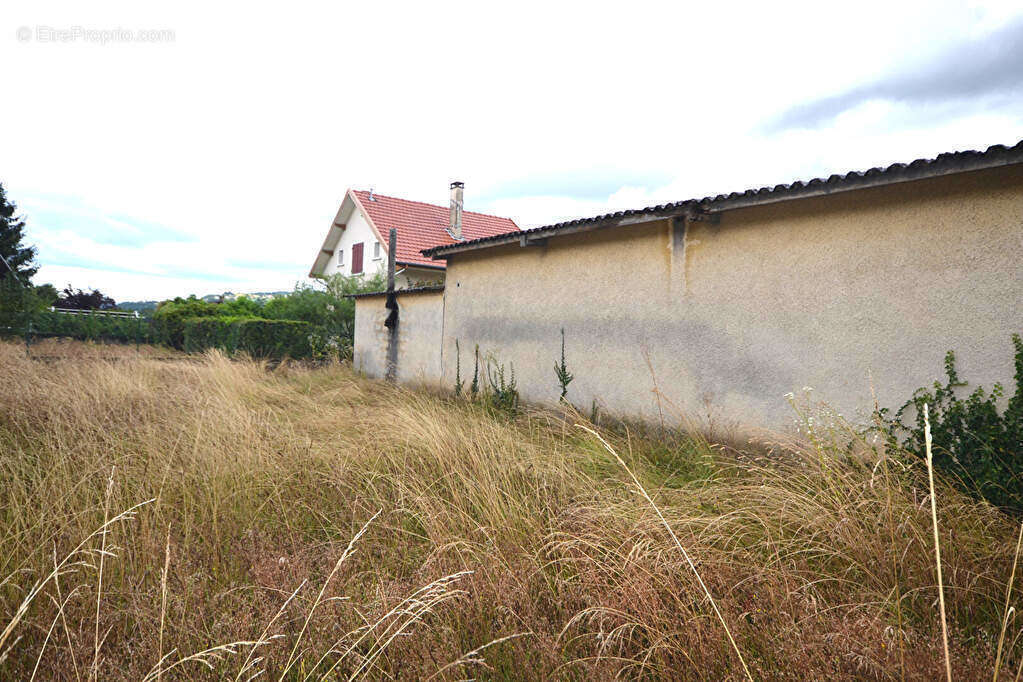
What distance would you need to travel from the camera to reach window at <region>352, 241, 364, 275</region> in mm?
23312

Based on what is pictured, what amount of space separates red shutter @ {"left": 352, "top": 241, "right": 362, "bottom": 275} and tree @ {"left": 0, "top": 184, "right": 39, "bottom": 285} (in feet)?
57.9

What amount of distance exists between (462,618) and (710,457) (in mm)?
2794

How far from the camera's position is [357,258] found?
2352 centimetres

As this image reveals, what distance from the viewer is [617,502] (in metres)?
3.33

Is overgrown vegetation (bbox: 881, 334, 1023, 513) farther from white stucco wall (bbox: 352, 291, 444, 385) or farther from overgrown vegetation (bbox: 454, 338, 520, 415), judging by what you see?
white stucco wall (bbox: 352, 291, 444, 385)

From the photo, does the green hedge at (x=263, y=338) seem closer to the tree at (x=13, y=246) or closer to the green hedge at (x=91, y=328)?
the green hedge at (x=91, y=328)

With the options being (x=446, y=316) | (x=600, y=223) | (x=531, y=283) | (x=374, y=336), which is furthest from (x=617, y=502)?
(x=374, y=336)

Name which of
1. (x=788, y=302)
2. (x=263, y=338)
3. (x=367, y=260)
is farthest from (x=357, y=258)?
(x=788, y=302)

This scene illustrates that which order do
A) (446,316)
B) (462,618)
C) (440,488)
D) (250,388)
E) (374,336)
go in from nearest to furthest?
1. (462,618)
2. (440,488)
3. (250,388)
4. (446,316)
5. (374,336)

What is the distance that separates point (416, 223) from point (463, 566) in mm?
21499

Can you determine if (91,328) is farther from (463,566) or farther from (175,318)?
(463,566)

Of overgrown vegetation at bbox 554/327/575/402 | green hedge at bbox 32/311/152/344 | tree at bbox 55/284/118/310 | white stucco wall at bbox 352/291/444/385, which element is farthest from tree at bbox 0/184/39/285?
overgrown vegetation at bbox 554/327/575/402

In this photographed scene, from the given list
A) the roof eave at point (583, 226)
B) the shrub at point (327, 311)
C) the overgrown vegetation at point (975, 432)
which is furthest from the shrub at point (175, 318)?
the overgrown vegetation at point (975, 432)

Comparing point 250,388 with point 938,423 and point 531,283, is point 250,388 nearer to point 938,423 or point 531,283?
point 531,283
